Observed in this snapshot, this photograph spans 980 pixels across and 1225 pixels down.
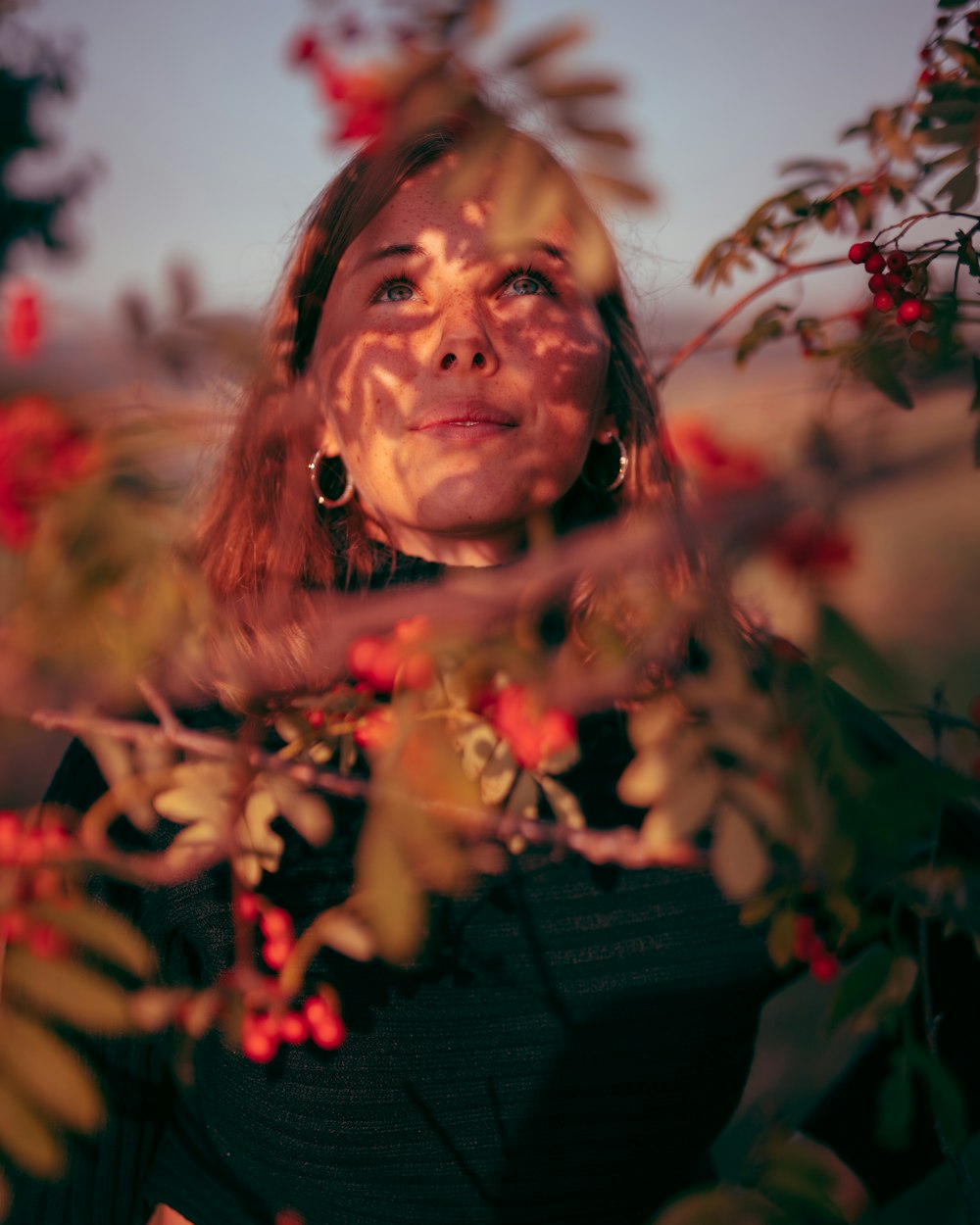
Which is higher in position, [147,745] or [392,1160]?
[147,745]

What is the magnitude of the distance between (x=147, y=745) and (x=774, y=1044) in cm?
389

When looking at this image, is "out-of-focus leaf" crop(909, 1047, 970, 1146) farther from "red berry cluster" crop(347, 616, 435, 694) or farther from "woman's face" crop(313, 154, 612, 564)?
"woman's face" crop(313, 154, 612, 564)

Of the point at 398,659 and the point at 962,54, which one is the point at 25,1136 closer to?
the point at 398,659

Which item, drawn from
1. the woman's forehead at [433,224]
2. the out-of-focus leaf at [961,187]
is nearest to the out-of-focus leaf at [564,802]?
the woman's forehead at [433,224]

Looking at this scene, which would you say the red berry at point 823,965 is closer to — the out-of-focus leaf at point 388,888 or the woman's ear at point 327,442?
the out-of-focus leaf at point 388,888

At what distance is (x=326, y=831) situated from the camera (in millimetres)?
910

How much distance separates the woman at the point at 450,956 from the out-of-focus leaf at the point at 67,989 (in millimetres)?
610

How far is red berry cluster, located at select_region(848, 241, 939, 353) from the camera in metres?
1.10

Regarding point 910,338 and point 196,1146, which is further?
point 196,1146

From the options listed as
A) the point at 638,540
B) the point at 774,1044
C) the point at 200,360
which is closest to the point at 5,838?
the point at 200,360

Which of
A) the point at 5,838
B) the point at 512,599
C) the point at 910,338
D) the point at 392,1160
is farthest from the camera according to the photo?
the point at 392,1160

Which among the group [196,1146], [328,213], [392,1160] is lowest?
[196,1146]

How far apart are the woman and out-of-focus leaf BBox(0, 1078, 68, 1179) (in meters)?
0.67

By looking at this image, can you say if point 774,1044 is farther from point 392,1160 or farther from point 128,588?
point 128,588
